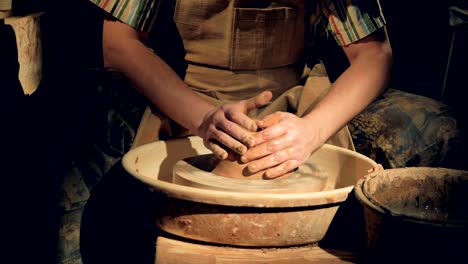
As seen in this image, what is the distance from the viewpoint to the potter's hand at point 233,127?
6.77 ft

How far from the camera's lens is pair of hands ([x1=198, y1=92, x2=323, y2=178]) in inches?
81.7

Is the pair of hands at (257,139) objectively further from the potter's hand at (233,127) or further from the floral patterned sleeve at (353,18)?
the floral patterned sleeve at (353,18)

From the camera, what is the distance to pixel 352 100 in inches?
97.7

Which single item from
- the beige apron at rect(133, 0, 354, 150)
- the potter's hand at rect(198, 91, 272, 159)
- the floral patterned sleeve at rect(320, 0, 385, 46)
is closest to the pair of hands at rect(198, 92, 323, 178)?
the potter's hand at rect(198, 91, 272, 159)

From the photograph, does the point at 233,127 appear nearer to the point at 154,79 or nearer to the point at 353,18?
the point at 154,79

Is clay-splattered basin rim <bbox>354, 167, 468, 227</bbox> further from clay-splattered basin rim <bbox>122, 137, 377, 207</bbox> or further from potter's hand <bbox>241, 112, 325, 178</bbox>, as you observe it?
potter's hand <bbox>241, 112, 325, 178</bbox>

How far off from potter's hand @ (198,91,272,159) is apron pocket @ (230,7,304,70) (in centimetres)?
58

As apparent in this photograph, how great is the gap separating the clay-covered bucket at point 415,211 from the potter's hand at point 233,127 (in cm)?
43

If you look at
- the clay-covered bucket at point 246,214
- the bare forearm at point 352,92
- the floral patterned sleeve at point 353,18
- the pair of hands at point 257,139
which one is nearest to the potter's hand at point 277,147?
the pair of hands at point 257,139

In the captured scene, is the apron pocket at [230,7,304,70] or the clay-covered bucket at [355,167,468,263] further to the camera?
the apron pocket at [230,7,304,70]

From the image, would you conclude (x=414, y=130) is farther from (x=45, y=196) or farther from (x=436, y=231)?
(x=45, y=196)

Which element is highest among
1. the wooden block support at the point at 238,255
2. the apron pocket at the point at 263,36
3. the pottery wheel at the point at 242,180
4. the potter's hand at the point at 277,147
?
the apron pocket at the point at 263,36

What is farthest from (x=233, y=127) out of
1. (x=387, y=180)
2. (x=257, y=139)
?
(x=387, y=180)

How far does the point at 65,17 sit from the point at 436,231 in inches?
101
